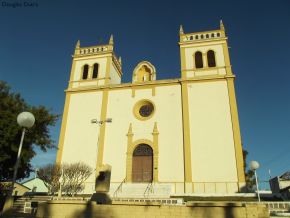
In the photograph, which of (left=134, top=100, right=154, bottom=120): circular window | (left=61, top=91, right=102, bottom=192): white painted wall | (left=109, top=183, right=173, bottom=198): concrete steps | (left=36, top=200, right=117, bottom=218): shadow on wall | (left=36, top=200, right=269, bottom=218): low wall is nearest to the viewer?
(left=36, top=200, right=269, bottom=218): low wall

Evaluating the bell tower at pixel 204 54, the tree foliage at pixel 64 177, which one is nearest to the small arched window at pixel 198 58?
the bell tower at pixel 204 54

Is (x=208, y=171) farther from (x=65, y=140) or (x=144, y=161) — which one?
(x=65, y=140)

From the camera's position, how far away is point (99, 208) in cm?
870

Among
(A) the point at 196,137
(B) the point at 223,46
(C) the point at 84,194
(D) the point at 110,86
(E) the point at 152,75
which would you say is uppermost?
(B) the point at 223,46

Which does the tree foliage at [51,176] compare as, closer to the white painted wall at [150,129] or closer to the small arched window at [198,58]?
the white painted wall at [150,129]

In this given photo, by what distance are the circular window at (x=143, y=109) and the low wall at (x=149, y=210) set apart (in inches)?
628

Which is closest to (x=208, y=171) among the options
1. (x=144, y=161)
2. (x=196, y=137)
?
(x=196, y=137)

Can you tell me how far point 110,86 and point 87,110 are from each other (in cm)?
345

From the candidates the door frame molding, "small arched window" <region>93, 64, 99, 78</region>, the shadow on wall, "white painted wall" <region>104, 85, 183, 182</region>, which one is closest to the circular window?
"white painted wall" <region>104, 85, 183, 182</region>

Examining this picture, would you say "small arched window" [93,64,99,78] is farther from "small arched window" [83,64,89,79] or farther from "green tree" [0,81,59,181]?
"green tree" [0,81,59,181]

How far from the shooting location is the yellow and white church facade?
21125mm

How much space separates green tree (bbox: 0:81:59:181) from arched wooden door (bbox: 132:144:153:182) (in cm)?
806

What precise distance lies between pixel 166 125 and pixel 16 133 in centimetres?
1273

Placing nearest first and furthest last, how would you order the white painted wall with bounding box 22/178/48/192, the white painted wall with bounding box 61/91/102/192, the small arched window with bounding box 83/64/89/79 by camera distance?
1. the white painted wall with bounding box 61/91/102/192
2. the small arched window with bounding box 83/64/89/79
3. the white painted wall with bounding box 22/178/48/192
